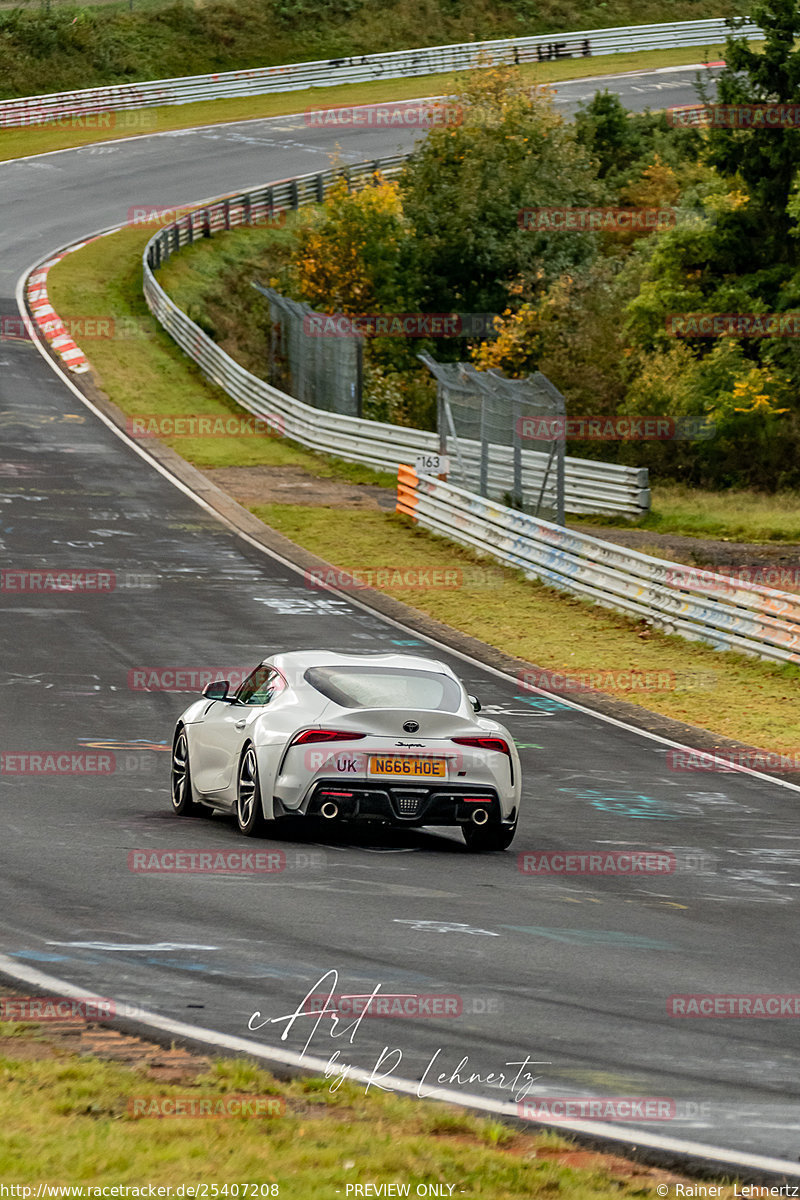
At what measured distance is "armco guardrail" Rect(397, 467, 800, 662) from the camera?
22188 millimetres

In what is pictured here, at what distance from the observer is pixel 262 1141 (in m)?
5.40

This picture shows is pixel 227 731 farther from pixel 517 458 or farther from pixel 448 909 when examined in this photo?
pixel 517 458

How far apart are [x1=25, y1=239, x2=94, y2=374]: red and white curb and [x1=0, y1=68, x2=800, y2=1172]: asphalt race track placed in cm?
2586

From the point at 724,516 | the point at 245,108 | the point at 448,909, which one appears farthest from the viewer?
the point at 245,108

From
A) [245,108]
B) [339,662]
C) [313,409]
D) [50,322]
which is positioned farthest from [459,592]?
[245,108]

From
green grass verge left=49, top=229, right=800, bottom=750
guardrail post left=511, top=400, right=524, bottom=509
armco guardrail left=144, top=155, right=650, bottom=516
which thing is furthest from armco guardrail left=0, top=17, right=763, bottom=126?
guardrail post left=511, top=400, right=524, bottom=509

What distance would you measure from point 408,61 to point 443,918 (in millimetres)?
74494

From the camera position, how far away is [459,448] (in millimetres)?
32219

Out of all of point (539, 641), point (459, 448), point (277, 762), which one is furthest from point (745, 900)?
point (459, 448)

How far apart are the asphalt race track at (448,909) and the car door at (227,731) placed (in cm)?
38

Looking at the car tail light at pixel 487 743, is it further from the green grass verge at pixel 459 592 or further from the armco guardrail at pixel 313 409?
the armco guardrail at pixel 313 409

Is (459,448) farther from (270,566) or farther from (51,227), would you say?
(51,227)

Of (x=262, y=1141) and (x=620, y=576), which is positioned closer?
(x=262, y=1141)

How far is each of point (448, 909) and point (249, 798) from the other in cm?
248
